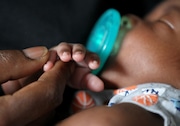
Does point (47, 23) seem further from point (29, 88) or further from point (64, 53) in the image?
point (29, 88)

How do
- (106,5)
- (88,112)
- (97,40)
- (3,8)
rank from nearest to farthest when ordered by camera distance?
(88,112) → (3,8) → (97,40) → (106,5)

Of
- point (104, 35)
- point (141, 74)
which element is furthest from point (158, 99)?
point (104, 35)

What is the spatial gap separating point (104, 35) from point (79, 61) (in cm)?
21

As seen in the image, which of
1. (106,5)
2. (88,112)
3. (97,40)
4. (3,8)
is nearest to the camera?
(88,112)

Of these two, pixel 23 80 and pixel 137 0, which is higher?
pixel 137 0

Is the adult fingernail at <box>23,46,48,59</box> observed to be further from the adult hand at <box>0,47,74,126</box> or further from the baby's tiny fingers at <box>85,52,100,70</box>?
the baby's tiny fingers at <box>85,52,100,70</box>

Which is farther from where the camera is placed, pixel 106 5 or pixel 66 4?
pixel 106 5

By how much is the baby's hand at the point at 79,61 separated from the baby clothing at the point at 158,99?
80 millimetres

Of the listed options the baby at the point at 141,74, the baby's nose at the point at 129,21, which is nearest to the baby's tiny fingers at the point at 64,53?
the baby at the point at 141,74

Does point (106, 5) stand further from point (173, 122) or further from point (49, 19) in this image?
point (173, 122)

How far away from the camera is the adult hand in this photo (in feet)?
1.82

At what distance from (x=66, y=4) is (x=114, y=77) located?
26 centimetres

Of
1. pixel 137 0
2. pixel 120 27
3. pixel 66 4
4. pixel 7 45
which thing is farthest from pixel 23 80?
pixel 137 0

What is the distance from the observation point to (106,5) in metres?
1.08
